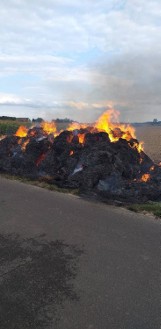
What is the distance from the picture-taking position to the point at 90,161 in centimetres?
1295

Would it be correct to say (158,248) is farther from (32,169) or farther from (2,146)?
(2,146)

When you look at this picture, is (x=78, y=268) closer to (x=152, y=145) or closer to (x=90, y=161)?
(x=90, y=161)

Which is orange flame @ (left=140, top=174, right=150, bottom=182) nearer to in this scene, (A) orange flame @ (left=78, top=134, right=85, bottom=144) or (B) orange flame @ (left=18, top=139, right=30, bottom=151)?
(A) orange flame @ (left=78, top=134, right=85, bottom=144)

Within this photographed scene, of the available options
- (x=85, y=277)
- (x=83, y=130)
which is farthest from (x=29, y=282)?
(x=83, y=130)

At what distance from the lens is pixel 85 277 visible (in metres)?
6.18

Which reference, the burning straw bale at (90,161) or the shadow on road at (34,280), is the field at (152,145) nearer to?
the burning straw bale at (90,161)

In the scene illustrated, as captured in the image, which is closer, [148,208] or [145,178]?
[148,208]

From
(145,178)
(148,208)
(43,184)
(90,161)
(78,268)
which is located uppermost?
(90,161)

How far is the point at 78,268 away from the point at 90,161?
6.75 meters

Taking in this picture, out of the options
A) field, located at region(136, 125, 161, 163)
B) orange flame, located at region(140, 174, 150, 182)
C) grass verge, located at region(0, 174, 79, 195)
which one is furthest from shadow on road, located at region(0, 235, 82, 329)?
field, located at region(136, 125, 161, 163)

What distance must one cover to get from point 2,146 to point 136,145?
6446mm

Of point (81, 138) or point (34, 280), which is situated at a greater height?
point (81, 138)

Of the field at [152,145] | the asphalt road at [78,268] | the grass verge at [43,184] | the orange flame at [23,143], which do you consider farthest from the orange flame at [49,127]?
the asphalt road at [78,268]

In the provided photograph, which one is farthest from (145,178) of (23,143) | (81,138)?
(23,143)
